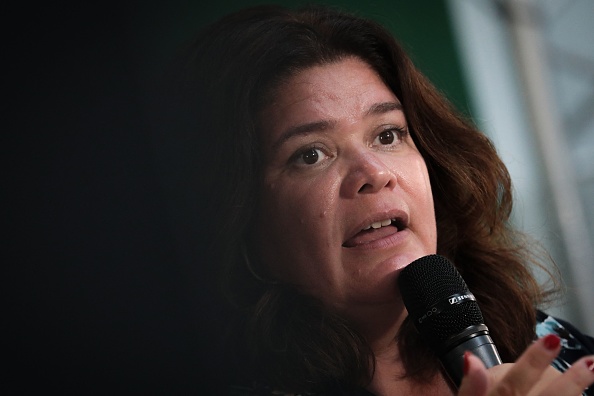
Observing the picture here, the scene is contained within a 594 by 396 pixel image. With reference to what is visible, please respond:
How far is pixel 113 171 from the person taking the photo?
0.49m

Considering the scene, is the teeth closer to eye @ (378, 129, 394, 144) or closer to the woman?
the woman

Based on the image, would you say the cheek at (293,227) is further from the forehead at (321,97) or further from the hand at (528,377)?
the hand at (528,377)

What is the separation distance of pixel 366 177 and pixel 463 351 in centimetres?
33

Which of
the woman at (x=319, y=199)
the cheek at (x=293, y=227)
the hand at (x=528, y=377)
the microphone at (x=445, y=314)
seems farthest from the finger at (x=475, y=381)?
the cheek at (x=293, y=227)

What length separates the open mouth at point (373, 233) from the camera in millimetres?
1068

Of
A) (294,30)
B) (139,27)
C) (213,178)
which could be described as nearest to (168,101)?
(139,27)

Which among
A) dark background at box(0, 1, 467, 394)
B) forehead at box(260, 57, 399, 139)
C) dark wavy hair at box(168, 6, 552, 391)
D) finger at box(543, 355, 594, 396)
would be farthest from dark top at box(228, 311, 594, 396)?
dark background at box(0, 1, 467, 394)

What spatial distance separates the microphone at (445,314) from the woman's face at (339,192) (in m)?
0.05

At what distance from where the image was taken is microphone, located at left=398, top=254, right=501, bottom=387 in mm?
893

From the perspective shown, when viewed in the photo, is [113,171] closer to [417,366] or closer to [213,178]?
[213,178]

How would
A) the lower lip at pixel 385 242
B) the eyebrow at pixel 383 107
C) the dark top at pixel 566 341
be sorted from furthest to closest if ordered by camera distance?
the dark top at pixel 566 341 < the eyebrow at pixel 383 107 < the lower lip at pixel 385 242

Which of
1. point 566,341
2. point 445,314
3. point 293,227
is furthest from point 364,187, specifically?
point 566,341

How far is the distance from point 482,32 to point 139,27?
8.89ft

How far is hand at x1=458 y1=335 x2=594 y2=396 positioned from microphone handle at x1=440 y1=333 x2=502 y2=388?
0.38ft
